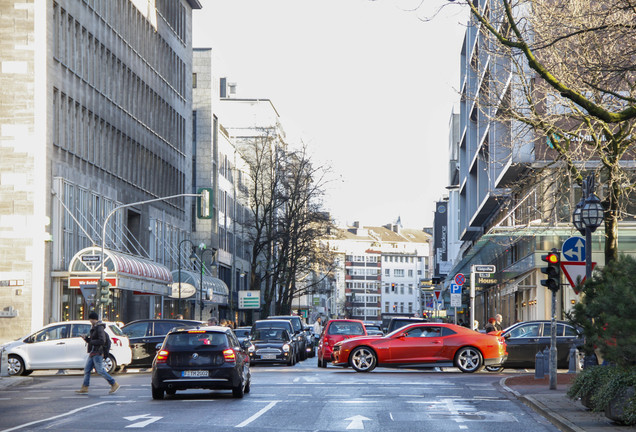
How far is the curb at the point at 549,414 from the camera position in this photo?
15519 millimetres

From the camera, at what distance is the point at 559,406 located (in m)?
18.9

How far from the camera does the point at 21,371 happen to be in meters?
33.3

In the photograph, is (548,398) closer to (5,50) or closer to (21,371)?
(21,371)

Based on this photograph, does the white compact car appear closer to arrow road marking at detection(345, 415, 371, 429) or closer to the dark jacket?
the dark jacket

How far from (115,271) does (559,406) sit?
32.4 metres

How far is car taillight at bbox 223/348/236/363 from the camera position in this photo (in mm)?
22005

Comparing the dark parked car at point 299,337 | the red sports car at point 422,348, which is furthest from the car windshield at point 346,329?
the red sports car at point 422,348

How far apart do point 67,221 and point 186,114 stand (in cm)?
2842

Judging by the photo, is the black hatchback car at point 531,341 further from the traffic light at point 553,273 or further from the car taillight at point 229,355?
the car taillight at point 229,355

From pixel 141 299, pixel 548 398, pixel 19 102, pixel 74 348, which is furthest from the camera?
pixel 141 299

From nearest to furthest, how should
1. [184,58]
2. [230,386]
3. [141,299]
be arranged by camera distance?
[230,386] → [141,299] → [184,58]

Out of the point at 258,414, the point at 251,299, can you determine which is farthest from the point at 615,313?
the point at 251,299

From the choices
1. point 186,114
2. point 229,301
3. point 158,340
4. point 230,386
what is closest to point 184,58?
point 186,114

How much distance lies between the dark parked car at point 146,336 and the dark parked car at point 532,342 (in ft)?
32.7
